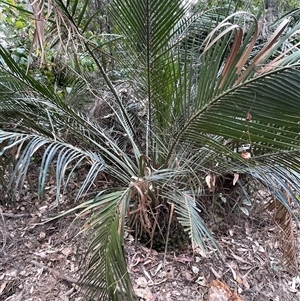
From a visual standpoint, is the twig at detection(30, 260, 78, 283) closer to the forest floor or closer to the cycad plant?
the forest floor

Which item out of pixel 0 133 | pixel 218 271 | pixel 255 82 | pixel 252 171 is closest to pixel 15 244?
pixel 0 133

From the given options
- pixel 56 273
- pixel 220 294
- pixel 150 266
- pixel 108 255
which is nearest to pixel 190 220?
pixel 108 255

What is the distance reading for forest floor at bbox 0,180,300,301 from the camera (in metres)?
1.24

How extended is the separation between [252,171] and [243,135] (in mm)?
222

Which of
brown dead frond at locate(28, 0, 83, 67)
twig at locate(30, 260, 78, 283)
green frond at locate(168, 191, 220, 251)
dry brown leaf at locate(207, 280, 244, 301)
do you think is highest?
brown dead frond at locate(28, 0, 83, 67)

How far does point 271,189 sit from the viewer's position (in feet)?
3.70

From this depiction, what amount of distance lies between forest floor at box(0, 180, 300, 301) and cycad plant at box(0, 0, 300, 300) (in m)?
0.22

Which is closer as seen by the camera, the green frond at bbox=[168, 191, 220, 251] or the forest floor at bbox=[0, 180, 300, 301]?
the green frond at bbox=[168, 191, 220, 251]

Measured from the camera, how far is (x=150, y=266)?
1.37 m

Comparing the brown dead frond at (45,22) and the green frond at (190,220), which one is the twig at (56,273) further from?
the brown dead frond at (45,22)

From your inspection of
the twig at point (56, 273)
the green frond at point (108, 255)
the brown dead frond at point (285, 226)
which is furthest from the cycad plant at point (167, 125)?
the twig at point (56, 273)

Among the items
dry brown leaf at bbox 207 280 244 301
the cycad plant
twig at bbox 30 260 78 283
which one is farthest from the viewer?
twig at bbox 30 260 78 283

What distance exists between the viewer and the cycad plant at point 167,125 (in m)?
0.85

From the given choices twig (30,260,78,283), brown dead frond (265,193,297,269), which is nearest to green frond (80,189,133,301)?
twig (30,260,78,283)
